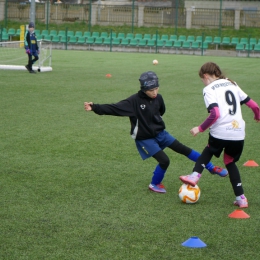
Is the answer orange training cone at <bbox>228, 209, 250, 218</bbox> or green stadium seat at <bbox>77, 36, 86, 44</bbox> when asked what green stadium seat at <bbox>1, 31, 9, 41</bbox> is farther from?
orange training cone at <bbox>228, 209, 250, 218</bbox>

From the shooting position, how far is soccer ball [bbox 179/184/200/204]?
6043 millimetres

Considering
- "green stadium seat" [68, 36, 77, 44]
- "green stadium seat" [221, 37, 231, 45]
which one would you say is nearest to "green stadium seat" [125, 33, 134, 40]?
"green stadium seat" [68, 36, 77, 44]

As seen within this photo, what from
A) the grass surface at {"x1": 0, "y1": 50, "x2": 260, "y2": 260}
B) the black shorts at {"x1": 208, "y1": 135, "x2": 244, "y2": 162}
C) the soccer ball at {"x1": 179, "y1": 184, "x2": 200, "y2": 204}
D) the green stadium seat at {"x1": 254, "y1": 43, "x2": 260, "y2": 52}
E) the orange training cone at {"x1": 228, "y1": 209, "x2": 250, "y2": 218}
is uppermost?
the green stadium seat at {"x1": 254, "y1": 43, "x2": 260, "y2": 52}

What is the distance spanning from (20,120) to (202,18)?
117 ft

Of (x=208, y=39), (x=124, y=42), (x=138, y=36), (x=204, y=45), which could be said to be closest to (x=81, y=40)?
(x=124, y=42)

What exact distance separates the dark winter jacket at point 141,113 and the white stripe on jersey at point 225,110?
0.88m

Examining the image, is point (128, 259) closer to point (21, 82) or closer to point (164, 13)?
point (21, 82)

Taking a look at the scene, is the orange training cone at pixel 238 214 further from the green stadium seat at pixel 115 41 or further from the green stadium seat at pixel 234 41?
the green stadium seat at pixel 115 41

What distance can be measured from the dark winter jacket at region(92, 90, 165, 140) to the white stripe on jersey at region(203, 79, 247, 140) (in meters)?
0.88

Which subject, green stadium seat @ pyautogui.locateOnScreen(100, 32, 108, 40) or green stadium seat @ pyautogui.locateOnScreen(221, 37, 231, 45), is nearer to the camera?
green stadium seat @ pyautogui.locateOnScreen(221, 37, 231, 45)

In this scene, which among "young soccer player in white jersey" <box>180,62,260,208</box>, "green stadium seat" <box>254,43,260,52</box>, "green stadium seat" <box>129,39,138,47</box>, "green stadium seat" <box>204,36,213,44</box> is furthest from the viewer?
"green stadium seat" <box>129,39,138,47</box>

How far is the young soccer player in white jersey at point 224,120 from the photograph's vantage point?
5805 millimetres

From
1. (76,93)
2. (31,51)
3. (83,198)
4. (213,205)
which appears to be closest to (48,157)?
(83,198)

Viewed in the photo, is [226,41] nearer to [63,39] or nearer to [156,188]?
[63,39]
